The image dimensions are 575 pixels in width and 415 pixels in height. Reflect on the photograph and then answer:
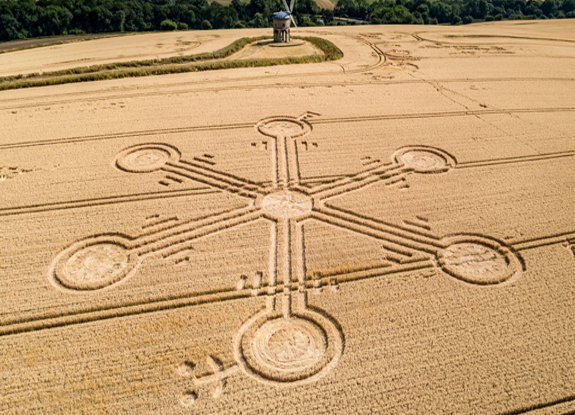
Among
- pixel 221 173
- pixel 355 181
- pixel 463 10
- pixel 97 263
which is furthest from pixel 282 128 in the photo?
pixel 463 10

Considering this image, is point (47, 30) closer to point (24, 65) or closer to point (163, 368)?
point (24, 65)

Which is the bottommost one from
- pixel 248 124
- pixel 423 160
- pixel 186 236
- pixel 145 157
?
pixel 186 236

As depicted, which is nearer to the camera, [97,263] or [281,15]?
[97,263]

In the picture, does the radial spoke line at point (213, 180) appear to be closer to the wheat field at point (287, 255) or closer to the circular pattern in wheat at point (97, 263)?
the wheat field at point (287, 255)

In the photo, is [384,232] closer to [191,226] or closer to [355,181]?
[355,181]

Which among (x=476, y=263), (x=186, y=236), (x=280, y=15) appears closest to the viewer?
(x=476, y=263)

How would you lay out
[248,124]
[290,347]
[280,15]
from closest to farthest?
[290,347] → [248,124] → [280,15]

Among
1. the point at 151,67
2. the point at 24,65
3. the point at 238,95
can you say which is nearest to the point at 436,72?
the point at 238,95
